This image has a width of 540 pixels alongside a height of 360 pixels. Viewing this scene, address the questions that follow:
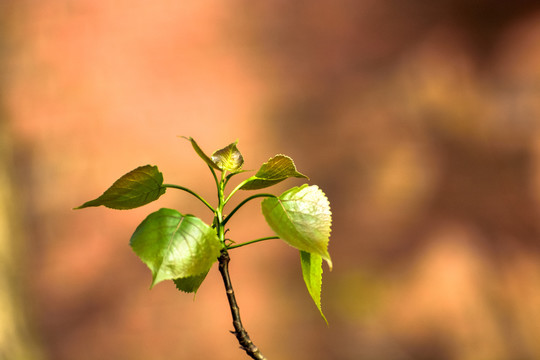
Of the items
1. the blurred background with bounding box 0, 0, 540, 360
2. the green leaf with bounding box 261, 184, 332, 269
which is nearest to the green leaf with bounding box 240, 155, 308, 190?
the green leaf with bounding box 261, 184, 332, 269

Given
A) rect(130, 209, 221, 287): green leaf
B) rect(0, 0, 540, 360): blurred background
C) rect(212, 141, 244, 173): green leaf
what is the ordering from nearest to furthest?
rect(130, 209, 221, 287): green leaf, rect(212, 141, 244, 173): green leaf, rect(0, 0, 540, 360): blurred background

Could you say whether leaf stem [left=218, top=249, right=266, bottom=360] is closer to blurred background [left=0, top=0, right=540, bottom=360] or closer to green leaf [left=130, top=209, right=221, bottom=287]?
green leaf [left=130, top=209, right=221, bottom=287]

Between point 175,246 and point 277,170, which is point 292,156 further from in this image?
point 175,246

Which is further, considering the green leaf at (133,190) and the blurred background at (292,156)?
the blurred background at (292,156)

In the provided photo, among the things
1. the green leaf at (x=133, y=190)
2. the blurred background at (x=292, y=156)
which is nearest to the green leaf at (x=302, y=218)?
the green leaf at (x=133, y=190)

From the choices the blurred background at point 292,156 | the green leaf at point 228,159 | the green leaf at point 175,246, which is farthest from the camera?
the blurred background at point 292,156

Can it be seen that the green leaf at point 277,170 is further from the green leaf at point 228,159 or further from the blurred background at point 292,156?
the blurred background at point 292,156
